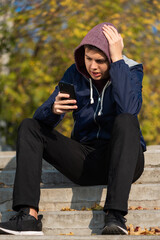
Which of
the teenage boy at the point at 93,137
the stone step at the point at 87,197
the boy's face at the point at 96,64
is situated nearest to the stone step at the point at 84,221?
the teenage boy at the point at 93,137

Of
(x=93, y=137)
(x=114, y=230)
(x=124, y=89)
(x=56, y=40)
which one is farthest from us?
(x=56, y=40)

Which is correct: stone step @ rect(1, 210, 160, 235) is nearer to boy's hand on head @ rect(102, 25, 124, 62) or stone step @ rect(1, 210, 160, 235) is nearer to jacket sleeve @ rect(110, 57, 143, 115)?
jacket sleeve @ rect(110, 57, 143, 115)

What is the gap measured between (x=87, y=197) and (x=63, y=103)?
2.89ft

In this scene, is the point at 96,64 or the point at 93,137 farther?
the point at 93,137

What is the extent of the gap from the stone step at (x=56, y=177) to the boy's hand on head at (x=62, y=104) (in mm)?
1103

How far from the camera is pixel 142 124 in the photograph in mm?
9070

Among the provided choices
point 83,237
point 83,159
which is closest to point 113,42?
point 83,159

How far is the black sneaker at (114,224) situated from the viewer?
116 inches

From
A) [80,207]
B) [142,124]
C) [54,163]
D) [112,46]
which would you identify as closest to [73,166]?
[54,163]

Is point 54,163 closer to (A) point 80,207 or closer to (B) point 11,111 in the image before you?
(A) point 80,207

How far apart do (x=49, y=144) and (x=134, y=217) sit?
2.78 feet

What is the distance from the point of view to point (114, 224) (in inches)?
116

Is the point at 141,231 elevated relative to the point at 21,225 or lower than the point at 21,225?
lower

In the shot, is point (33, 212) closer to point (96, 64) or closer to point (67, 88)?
point (67, 88)
